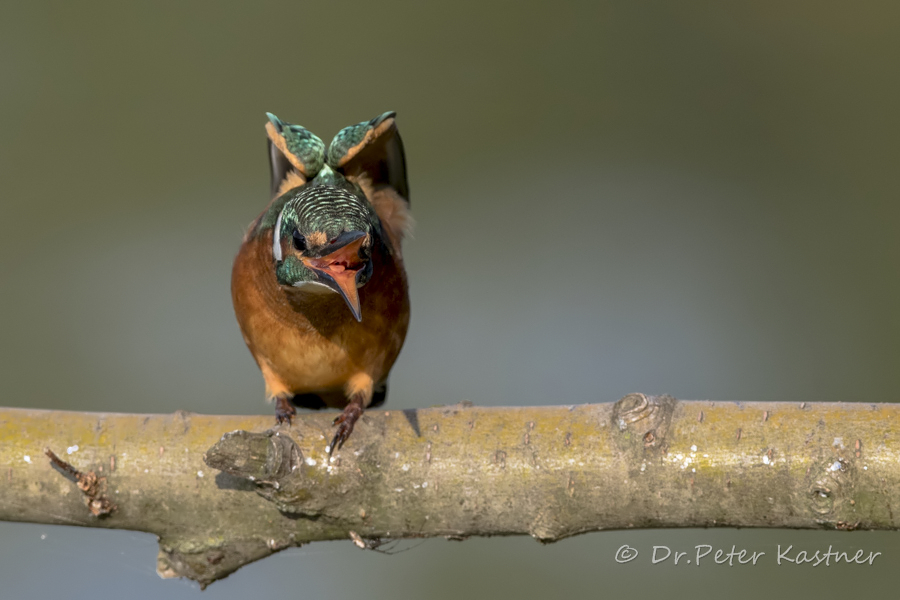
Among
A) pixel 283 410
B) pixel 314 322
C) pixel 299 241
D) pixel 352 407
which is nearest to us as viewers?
pixel 299 241

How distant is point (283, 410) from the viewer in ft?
8.27

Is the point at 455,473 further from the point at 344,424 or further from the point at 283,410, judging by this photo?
the point at 283,410

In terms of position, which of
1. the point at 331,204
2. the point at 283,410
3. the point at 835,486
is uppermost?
the point at 331,204

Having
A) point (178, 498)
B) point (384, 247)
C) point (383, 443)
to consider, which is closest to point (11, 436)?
point (178, 498)

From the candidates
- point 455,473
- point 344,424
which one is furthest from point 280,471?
point 455,473

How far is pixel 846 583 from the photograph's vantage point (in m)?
3.83

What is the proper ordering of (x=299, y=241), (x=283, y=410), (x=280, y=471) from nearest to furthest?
(x=280, y=471), (x=299, y=241), (x=283, y=410)

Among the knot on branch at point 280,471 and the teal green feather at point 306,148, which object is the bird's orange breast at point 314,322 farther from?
the knot on branch at point 280,471

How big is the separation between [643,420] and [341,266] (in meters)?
0.77

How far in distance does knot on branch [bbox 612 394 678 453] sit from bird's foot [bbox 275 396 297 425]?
2.85ft

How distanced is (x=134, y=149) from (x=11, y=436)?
3535mm

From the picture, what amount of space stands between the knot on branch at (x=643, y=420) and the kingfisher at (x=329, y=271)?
0.63 metres

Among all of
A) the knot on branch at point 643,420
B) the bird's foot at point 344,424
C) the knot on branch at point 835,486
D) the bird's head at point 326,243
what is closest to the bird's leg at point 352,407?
the bird's foot at point 344,424

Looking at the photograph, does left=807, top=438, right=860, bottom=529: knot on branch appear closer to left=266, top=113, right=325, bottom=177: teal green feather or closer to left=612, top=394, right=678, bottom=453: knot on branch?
left=612, top=394, right=678, bottom=453: knot on branch
